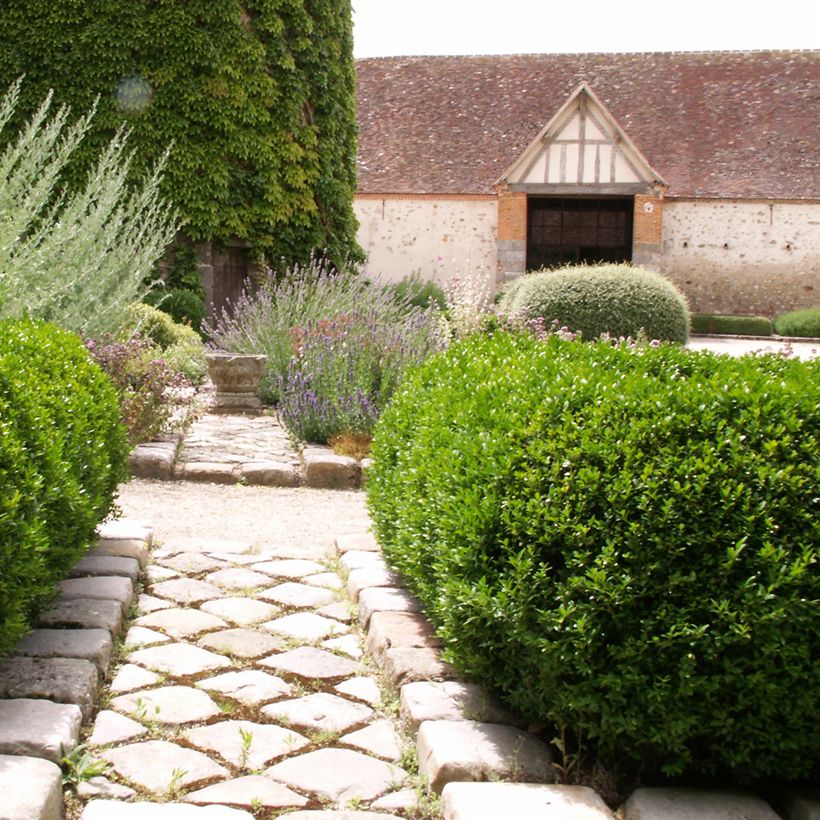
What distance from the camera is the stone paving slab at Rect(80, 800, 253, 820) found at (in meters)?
2.28

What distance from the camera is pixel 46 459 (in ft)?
9.81

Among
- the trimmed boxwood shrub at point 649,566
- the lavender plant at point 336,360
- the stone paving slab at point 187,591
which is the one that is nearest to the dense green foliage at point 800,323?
the lavender plant at point 336,360

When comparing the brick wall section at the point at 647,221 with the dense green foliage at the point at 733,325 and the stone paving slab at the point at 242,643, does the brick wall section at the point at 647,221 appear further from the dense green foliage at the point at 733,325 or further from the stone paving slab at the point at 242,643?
the stone paving slab at the point at 242,643

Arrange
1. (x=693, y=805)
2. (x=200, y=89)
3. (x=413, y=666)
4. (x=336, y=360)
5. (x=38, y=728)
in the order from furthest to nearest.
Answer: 1. (x=200, y=89)
2. (x=336, y=360)
3. (x=413, y=666)
4. (x=38, y=728)
5. (x=693, y=805)

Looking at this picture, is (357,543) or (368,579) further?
(357,543)

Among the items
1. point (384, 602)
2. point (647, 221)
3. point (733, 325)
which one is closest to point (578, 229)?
point (647, 221)

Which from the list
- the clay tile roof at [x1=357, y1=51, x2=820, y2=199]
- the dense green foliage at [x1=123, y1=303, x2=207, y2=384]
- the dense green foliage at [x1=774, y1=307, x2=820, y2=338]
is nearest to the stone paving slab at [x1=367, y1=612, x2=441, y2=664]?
the dense green foliage at [x1=123, y1=303, x2=207, y2=384]

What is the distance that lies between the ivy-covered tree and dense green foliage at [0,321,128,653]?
8.68 metres

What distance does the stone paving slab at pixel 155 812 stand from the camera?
7.47 feet

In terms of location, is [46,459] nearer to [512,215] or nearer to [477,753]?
[477,753]

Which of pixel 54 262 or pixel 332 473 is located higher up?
pixel 54 262

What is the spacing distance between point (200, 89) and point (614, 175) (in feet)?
33.0

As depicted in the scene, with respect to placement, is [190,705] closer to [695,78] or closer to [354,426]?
[354,426]

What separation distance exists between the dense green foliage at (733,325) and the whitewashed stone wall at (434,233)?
4.50 m
